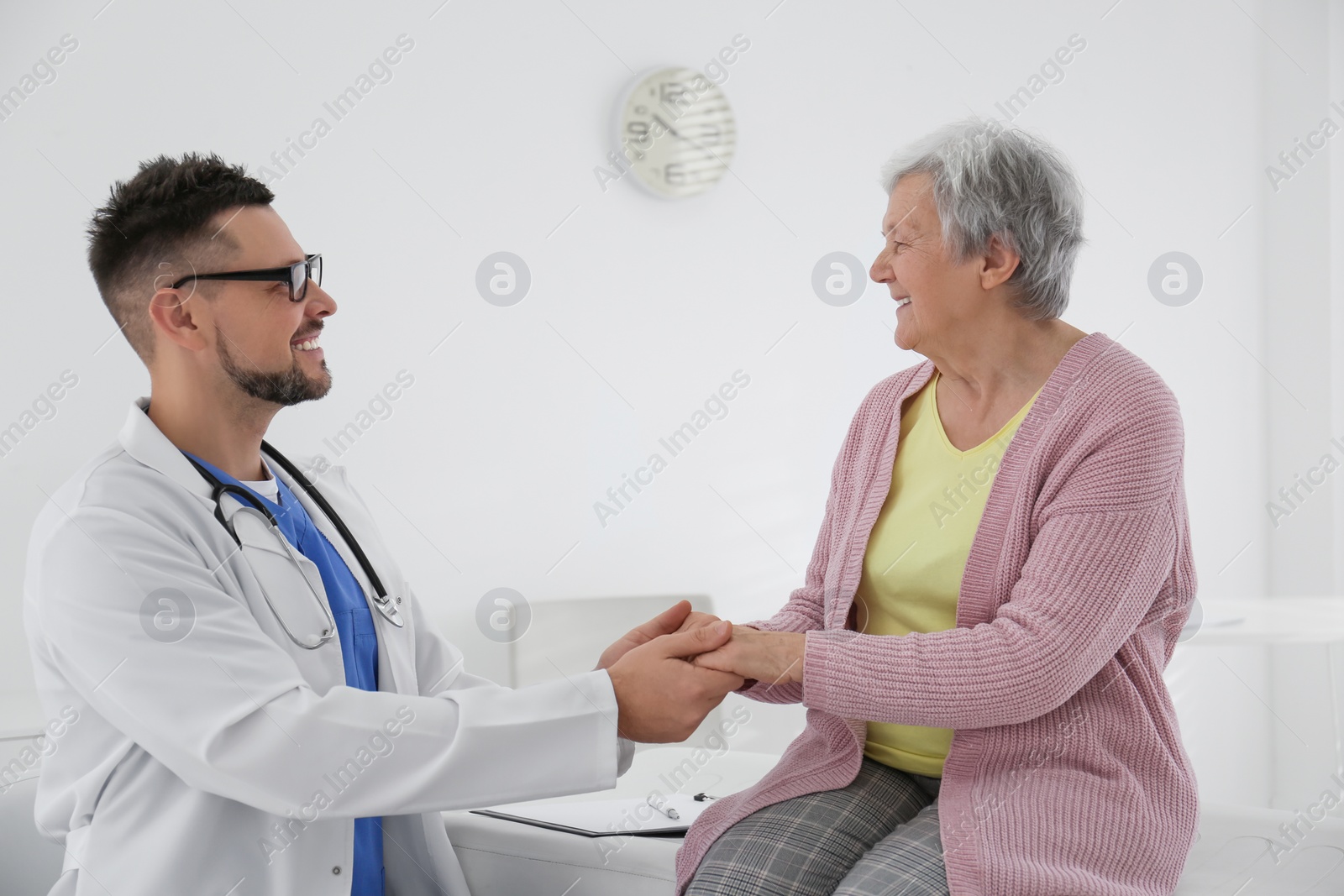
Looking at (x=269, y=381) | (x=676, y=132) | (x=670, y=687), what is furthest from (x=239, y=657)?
(x=676, y=132)

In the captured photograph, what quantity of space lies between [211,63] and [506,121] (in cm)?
78

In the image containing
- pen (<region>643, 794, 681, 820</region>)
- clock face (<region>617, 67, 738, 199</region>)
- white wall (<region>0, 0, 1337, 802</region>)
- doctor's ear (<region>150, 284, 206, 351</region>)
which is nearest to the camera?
doctor's ear (<region>150, 284, 206, 351</region>)

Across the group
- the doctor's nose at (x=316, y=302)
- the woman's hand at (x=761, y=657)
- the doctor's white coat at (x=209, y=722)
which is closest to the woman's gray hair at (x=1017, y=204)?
the woman's hand at (x=761, y=657)

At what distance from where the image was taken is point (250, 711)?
128 cm

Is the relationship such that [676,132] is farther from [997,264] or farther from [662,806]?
[662,806]

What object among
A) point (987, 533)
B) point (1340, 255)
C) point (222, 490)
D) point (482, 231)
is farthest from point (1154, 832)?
point (1340, 255)

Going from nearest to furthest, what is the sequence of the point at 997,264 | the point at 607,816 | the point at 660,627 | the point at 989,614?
the point at 989,614
the point at 997,264
the point at 660,627
the point at 607,816

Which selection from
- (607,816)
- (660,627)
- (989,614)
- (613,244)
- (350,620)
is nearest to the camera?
(989,614)

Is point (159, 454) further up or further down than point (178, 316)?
further down

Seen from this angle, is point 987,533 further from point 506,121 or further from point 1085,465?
point 506,121

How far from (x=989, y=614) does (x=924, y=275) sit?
0.48 meters

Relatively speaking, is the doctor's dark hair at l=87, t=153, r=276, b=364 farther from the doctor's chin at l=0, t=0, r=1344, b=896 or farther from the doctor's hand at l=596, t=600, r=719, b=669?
the doctor's hand at l=596, t=600, r=719, b=669

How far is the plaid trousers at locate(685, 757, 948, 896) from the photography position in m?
1.26

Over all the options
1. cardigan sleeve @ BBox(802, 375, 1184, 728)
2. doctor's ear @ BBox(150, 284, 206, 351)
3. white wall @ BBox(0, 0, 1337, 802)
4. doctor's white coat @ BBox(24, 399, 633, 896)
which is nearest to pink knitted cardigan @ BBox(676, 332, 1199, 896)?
cardigan sleeve @ BBox(802, 375, 1184, 728)
